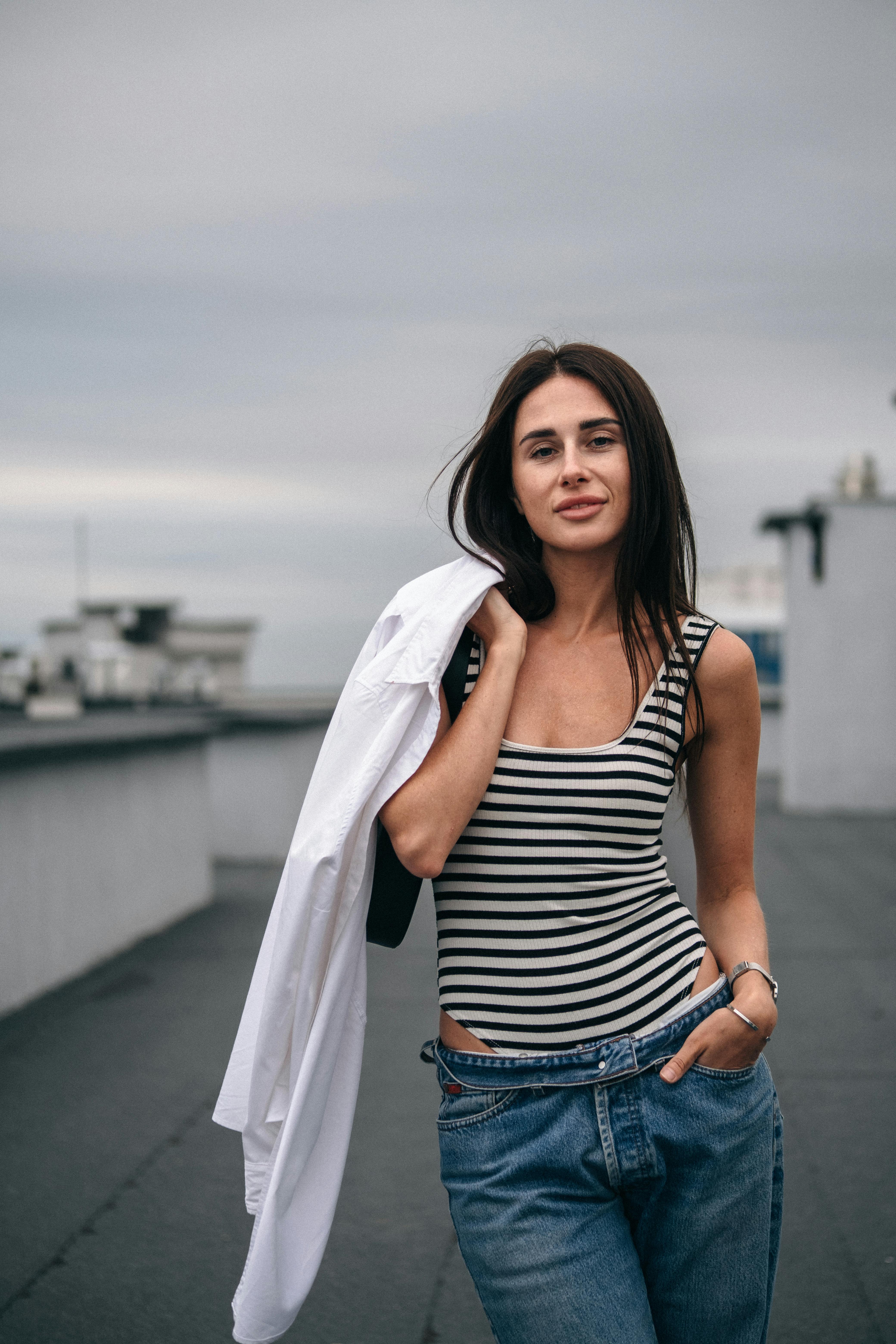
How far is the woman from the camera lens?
1.81 metres

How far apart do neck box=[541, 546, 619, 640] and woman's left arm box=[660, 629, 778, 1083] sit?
0.60ft

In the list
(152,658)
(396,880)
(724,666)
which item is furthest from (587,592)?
(152,658)

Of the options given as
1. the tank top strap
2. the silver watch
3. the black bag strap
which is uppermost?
the tank top strap

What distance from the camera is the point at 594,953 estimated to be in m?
1.87

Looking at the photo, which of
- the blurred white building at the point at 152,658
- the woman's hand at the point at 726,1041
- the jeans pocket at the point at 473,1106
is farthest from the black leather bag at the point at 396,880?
the blurred white building at the point at 152,658

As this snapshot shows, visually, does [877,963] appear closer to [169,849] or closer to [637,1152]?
[169,849]

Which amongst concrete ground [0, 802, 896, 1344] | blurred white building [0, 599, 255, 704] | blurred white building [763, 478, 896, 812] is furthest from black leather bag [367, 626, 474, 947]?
blurred white building [0, 599, 255, 704]

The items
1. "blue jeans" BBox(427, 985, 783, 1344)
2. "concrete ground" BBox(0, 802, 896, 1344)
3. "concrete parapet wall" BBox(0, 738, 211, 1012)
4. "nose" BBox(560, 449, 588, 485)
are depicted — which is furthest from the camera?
"concrete parapet wall" BBox(0, 738, 211, 1012)

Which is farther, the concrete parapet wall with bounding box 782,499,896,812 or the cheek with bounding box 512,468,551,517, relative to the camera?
the concrete parapet wall with bounding box 782,499,896,812

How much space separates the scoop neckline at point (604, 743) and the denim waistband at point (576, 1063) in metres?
0.42

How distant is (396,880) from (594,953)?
1.06 ft

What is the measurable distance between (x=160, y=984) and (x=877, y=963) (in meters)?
4.02

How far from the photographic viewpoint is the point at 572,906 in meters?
1.87

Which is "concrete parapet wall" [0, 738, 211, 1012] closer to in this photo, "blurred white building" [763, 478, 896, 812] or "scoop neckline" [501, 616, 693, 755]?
"scoop neckline" [501, 616, 693, 755]
